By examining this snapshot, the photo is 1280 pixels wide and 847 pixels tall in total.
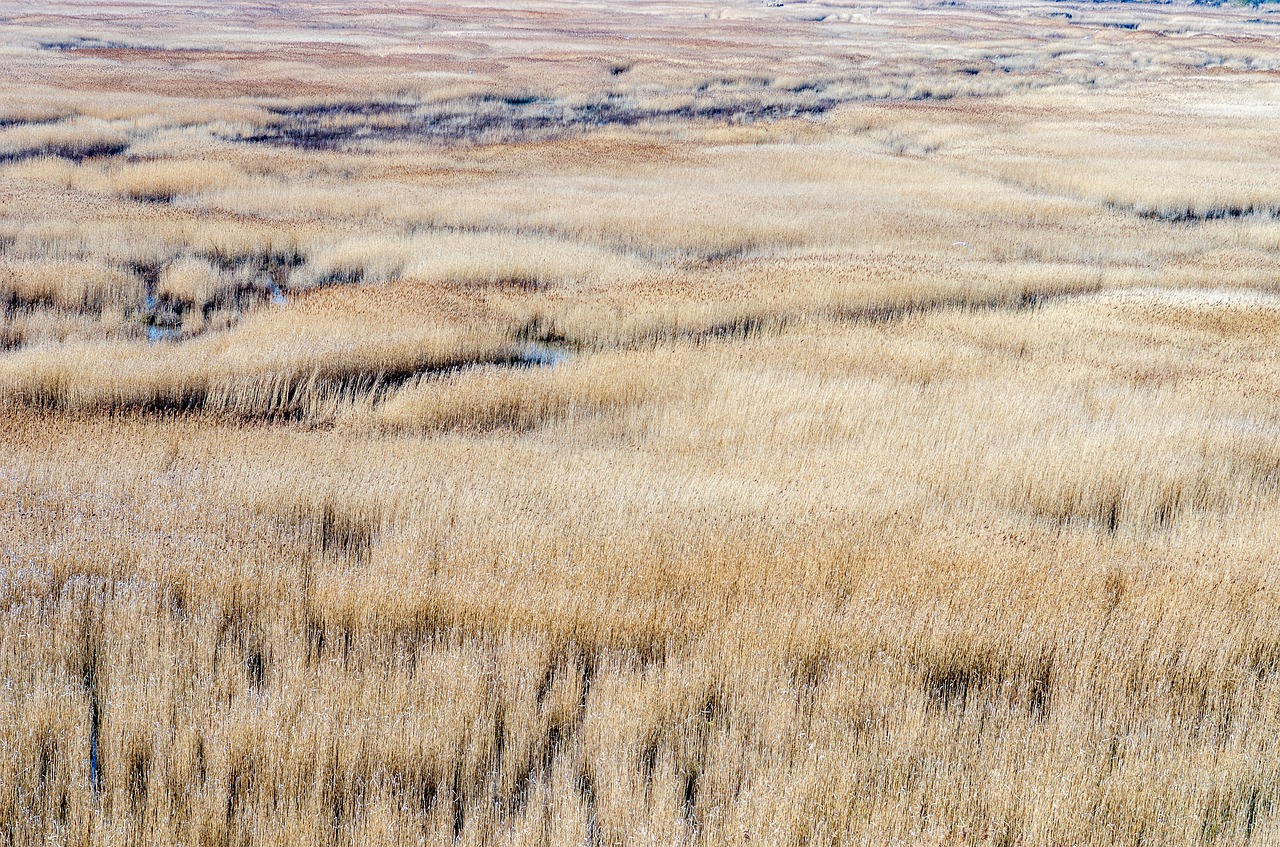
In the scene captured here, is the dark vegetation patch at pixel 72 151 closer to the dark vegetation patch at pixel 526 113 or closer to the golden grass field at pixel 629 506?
the golden grass field at pixel 629 506

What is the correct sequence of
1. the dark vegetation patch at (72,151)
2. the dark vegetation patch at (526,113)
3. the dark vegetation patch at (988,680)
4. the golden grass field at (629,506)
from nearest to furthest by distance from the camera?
the golden grass field at (629,506) < the dark vegetation patch at (988,680) < the dark vegetation patch at (72,151) < the dark vegetation patch at (526,113)

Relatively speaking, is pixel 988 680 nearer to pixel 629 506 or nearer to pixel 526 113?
pixel 629 506

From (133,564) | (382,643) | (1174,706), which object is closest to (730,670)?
(382,643)

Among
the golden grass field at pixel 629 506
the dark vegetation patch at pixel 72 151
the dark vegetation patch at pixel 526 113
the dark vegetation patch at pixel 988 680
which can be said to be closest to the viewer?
the golden grass field at pixel 629 506

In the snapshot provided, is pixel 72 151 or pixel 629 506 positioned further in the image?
pixel 72 151

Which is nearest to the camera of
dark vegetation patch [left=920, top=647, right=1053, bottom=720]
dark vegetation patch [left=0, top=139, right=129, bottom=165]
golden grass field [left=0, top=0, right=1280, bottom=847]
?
golden grass field [left=0, top=0, right=1280, bottom=847]

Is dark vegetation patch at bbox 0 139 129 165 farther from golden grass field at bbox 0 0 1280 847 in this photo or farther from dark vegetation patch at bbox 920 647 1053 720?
dark vegetation patch at bbox 920 647 1053 720

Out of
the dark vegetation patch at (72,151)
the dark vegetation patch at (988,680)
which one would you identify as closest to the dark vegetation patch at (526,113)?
the dark vegetation patch at (72,151)

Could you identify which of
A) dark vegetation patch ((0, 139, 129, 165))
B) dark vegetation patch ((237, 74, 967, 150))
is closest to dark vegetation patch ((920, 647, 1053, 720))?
dark vegetation patch ((0, 139, 129, 165))

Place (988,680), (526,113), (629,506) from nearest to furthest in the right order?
(988,680)
(629,506)
(526,113)

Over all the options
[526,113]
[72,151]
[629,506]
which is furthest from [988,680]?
[526,113]
